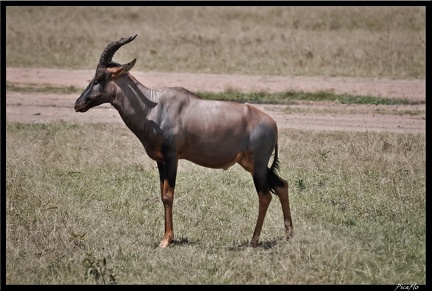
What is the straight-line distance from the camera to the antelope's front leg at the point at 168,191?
9.24 m

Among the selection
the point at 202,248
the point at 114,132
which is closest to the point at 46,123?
the point at 114,132

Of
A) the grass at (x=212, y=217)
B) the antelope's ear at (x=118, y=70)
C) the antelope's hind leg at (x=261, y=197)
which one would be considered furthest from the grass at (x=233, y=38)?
the antelope's ear at (x=118, y=70)

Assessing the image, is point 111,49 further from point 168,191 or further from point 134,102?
point 168,191

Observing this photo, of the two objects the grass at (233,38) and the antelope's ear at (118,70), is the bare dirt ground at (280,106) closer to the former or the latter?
the grass at (233,38)

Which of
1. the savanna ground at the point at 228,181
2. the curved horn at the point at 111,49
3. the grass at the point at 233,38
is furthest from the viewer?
the grass at the point at 233,38

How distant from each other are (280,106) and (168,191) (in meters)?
10.1

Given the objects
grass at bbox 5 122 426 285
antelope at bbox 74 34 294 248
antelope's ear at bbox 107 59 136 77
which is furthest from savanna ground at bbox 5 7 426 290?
antelope's ear at bbox 107 59 136 77

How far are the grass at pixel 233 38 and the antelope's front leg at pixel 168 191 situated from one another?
48.6 ft

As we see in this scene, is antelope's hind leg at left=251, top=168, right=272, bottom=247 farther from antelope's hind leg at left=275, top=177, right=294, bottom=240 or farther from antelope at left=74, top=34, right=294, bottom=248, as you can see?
antelope's hind leg at left=275, top=177, right=294, bottom=240

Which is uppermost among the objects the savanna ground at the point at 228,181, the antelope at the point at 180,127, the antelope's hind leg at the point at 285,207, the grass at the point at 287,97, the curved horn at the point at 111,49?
the curved horn at the point at 111,49

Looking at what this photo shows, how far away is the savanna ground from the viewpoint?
8688 millimetres

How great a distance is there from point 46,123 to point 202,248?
8.14m

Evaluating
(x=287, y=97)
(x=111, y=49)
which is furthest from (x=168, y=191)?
(x=287, y=97)
